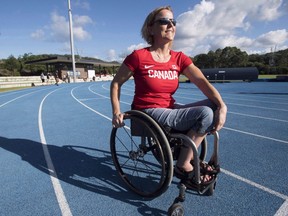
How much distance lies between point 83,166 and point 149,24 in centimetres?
206

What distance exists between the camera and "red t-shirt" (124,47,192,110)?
2236 millimetres

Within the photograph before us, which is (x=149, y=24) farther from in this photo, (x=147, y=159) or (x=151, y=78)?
(x=147, y=159)

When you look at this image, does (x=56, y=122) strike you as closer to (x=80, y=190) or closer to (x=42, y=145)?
(x=42, y=145)

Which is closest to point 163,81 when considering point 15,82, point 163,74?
point 163,74

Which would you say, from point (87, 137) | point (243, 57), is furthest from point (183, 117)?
point (243, 57)

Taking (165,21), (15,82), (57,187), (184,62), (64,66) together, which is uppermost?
(64,66)

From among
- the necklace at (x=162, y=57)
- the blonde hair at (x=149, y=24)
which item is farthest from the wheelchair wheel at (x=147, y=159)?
the blonde hair at (x=149, y=24)

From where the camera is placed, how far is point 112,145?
8.64ft

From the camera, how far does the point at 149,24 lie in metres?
2.38

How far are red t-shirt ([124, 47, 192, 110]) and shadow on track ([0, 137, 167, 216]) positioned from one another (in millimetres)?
951

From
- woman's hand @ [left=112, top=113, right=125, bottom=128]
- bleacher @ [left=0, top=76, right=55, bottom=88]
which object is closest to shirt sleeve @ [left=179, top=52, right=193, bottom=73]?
woman's hand @ [left=112, top=113, right=125, bottom=128]

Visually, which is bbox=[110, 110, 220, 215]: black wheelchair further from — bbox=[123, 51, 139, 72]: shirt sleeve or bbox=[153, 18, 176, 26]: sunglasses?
bbox=[153, 18, 176, 26]: sunglasses

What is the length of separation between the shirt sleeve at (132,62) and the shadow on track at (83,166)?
131cm

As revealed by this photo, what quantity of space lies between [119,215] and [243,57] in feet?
211
